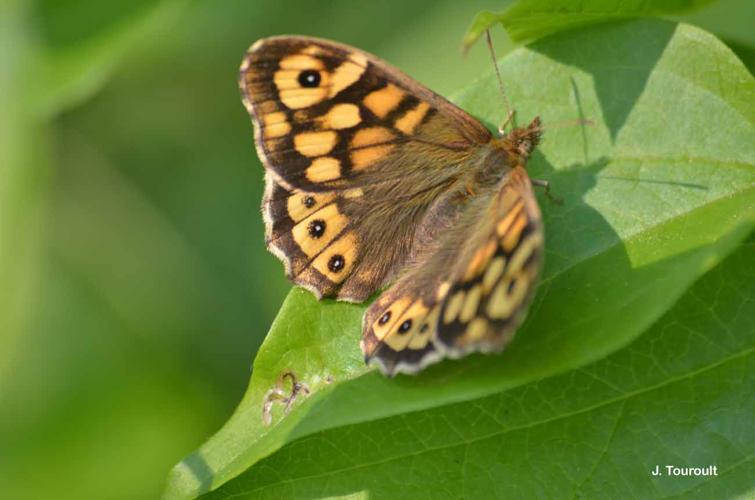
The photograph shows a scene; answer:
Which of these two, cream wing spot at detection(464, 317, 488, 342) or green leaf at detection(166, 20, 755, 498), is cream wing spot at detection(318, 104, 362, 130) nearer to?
green leaf at detection(166, 20, 755, 498)

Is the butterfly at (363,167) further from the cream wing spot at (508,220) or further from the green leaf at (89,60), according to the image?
the green leaf at (89,60)

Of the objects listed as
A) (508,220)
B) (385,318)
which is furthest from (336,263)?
(508,220)

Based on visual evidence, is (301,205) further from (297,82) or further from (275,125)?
(297,82)

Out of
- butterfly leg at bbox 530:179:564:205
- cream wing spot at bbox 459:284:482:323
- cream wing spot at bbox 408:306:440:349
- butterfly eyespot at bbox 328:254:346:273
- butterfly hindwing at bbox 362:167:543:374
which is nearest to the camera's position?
butterfly hindwing at bbox 362:167:543:374

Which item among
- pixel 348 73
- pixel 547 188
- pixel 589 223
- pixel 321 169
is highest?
pixel 348 73

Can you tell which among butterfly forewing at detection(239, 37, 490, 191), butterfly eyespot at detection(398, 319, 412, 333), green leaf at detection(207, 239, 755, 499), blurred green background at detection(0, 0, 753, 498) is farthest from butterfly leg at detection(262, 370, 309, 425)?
blurred green background at detection(0, 0, 753, 498)

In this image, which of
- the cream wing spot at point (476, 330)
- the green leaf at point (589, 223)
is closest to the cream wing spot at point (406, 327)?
the green leaf at point (589, 223)
